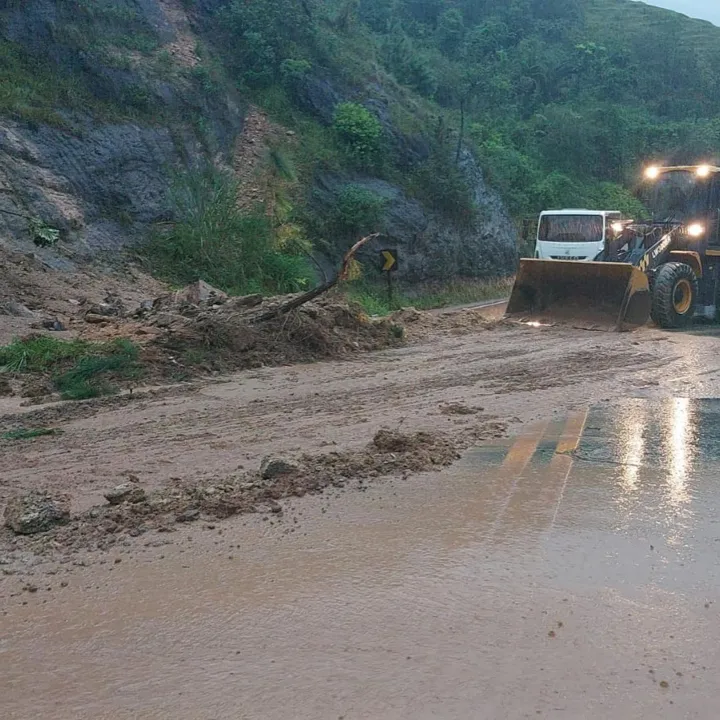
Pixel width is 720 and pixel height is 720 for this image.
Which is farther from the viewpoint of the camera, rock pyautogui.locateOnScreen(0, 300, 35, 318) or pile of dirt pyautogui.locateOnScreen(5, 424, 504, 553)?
rock pyautogui.locateOnScreen(0, 300, 35, 318)

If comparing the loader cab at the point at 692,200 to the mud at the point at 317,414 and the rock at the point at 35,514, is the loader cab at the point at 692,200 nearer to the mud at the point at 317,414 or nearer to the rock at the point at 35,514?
the mud at the point at 317,414

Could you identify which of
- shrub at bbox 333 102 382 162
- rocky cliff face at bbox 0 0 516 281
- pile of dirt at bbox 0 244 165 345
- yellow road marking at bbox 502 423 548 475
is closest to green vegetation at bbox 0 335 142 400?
pile of dirt at bbox 0 244 165 345

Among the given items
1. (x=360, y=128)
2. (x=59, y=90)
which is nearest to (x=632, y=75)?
(x=360, y=128)

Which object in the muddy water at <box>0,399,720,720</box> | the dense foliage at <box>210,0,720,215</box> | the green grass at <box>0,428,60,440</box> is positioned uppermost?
the dense foliage at <box>210,0,720,215</box>

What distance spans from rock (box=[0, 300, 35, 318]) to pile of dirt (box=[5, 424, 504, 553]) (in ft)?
25.2

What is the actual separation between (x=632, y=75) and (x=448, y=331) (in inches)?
1817

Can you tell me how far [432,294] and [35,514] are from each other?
21424 mm

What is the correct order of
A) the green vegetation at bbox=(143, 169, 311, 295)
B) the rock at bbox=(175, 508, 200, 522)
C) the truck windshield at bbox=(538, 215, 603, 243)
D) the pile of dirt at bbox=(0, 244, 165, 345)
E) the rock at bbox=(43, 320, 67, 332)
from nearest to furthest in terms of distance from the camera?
the rock at bbox=(175, 508, 200, 522) < the rock at bbox=(43, 320, 67, 332) < the pile of dirt at bbox=(0, 244, 165, 345) < the green vegetation at bbox=(143, 169, 311, 295) < the truck windshield at bbox=(538, 215, 603, 243)

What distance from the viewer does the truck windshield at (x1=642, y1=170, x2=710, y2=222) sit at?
1619cm

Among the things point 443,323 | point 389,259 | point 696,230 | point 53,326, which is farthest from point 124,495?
point 389,259

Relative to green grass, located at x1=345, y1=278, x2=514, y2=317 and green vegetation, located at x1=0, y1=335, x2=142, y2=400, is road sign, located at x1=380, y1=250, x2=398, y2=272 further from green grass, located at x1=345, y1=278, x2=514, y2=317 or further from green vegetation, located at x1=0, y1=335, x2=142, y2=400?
green vegetation, located at x1=0, y1=335, x2=142, y2=400

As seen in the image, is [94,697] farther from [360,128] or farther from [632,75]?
[632,75]

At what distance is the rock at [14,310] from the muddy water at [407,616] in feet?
28.2

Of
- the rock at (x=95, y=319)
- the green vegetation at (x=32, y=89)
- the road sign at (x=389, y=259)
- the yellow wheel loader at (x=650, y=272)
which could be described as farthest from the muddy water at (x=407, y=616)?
the green vegetation at (x=32, y=89)
